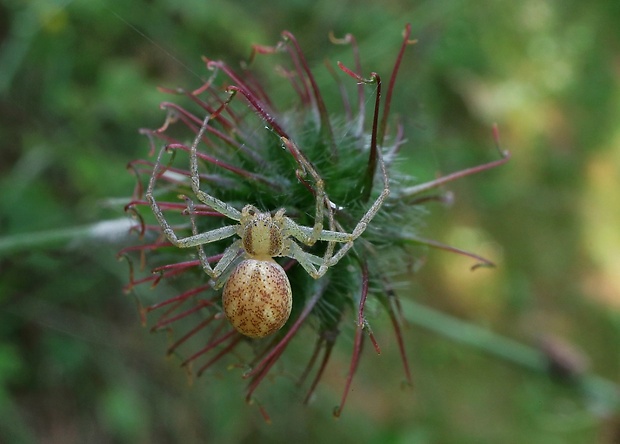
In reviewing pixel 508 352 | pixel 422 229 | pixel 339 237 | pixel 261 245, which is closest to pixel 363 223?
pixel 339 237

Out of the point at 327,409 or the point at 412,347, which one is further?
the point at 412,347

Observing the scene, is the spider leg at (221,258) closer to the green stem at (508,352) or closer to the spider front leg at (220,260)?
the spider front leg at (220,260)

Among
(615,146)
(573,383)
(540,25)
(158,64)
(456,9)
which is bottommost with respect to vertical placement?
(615,146)

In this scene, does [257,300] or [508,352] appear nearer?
[257,300]

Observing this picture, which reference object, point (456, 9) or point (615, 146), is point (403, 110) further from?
point (615, 146)

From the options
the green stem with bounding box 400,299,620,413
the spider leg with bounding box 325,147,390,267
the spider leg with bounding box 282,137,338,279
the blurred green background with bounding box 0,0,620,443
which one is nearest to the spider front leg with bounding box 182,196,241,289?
the spider leg with bounding box 282,137,338,279

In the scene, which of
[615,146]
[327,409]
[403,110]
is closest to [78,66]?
[403,110]

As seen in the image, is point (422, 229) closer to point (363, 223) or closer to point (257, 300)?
point (363, 223)

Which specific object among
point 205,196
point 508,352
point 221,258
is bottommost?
point 508,352
